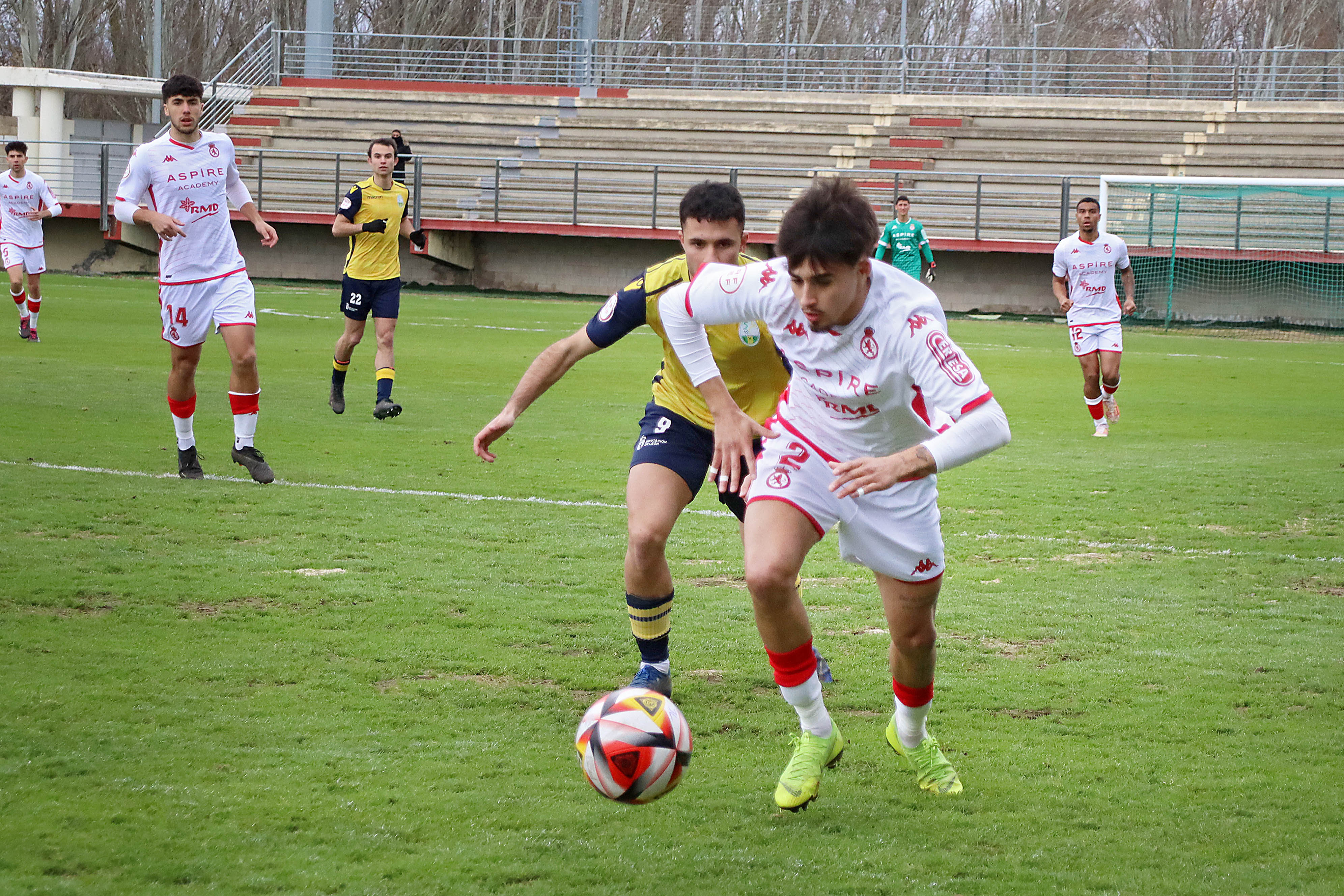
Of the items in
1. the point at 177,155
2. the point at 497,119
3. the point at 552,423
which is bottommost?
the point at 552,423

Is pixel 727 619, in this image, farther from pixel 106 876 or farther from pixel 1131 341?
pixel 1131 341

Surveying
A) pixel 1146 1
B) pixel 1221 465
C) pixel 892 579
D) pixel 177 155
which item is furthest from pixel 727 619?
pixel 1146 1

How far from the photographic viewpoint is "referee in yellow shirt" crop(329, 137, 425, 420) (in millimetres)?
12008

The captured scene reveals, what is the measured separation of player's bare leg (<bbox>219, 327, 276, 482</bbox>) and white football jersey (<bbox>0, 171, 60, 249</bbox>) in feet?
37.6

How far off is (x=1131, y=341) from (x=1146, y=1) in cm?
3581

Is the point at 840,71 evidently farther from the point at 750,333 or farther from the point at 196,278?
the point at 750,333

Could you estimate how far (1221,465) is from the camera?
33.6ft

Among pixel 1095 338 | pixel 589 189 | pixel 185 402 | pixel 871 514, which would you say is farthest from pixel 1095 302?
pixel 589 189

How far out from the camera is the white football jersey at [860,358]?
144 inches

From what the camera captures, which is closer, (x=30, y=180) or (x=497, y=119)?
(x=30, y=180)

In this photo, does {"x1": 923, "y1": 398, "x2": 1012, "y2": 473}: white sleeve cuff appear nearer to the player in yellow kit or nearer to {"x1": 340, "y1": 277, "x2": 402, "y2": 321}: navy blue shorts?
the player in yellow kit

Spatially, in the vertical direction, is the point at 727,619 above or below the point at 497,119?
below

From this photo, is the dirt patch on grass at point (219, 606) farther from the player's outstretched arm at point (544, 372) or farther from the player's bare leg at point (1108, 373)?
the player's bare leg at point (1108, 373)

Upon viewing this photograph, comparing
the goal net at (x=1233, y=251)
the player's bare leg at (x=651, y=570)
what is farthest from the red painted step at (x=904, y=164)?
the player's bare leg at (x=651, y=570)
